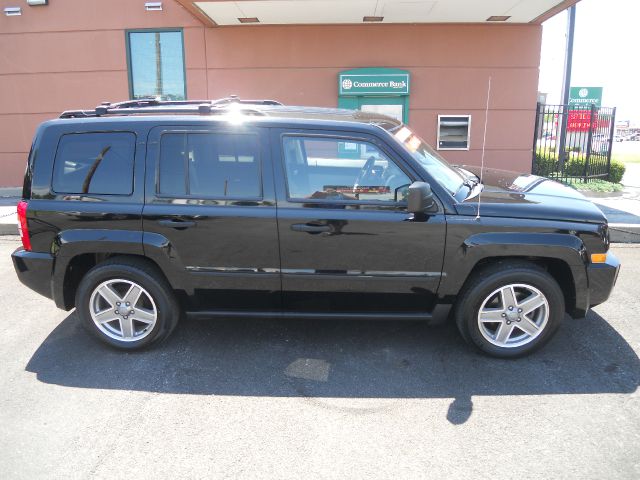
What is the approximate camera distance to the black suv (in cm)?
360

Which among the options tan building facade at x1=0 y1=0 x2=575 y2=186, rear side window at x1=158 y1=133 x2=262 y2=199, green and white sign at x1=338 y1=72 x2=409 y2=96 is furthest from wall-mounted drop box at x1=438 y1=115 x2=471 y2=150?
rear side window at x1=158 y1=133 x2=262 y2=199

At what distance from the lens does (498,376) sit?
3.57 meters

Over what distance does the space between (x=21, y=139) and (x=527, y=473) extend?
11.7 meters

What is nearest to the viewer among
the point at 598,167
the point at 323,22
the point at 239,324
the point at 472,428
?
the point at 472,428

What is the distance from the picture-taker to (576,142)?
452 inches

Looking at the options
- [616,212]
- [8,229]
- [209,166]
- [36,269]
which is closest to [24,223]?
[36,269]

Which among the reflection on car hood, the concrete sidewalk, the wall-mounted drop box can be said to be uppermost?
the wall-mounted drop box

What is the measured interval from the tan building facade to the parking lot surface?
6.72 meters

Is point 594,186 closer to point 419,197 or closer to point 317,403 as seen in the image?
point 419,197

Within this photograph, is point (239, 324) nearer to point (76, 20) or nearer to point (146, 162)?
point (146, 162)

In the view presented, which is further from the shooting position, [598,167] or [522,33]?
[598,167]

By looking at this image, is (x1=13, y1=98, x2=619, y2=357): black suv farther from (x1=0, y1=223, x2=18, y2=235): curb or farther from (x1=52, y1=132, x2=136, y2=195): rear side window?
(x1=0, y1=223, x2=18, y2=235): curb

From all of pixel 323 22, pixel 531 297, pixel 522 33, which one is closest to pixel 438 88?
pixel 522 33

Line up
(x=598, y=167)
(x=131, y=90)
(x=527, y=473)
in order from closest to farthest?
(x=527, y=473) → (x=131, y=90) → (x=598, y=167)
